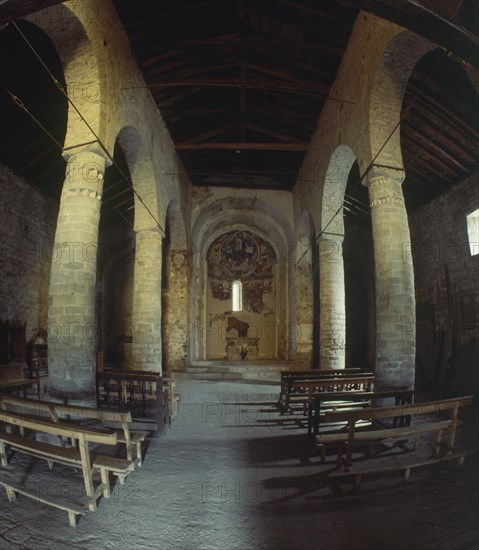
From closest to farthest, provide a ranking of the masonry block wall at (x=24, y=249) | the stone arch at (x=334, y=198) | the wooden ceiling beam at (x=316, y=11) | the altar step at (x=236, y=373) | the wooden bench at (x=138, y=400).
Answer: the wooden bench at (x=138, y=400) < the wooden ceiling beam at (x=316, y=11) < the stone arch at (x=334, y=198) < the masonry block wall at (x=24, y=249) < the altar step at (x=236, y=373)

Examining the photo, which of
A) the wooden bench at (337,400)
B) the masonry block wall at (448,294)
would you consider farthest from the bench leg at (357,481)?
Result: the masonry block wall at (448,294)

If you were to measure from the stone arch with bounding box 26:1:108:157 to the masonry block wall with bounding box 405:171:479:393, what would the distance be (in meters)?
9.54

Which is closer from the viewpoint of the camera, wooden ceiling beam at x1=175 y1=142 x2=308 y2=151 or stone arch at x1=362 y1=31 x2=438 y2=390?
stone arch at x1=362 y1=31 x2=438 y2=390

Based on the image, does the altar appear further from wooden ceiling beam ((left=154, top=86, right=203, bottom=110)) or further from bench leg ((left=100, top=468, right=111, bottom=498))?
bench leg ((left=100, top=468, right=111, bottom=498))

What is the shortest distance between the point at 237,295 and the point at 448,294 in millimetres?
9922

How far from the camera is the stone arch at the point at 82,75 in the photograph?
5.34 meters

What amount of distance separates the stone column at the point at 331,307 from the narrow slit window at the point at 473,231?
12.0 feet

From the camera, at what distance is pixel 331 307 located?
31.2ft

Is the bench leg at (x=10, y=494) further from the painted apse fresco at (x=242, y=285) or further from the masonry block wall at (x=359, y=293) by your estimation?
the painted apse fresco at (x=242, y=285)

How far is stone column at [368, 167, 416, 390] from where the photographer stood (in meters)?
5.78

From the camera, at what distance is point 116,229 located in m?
15.2

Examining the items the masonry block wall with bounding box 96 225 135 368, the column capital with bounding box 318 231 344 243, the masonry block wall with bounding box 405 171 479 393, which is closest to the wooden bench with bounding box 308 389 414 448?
the masonry block wall with bounding box 405 171 479 393

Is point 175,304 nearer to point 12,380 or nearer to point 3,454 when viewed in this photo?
point 12,380

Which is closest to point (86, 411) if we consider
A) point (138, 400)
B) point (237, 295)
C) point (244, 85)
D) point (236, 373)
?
point (138, 400)
